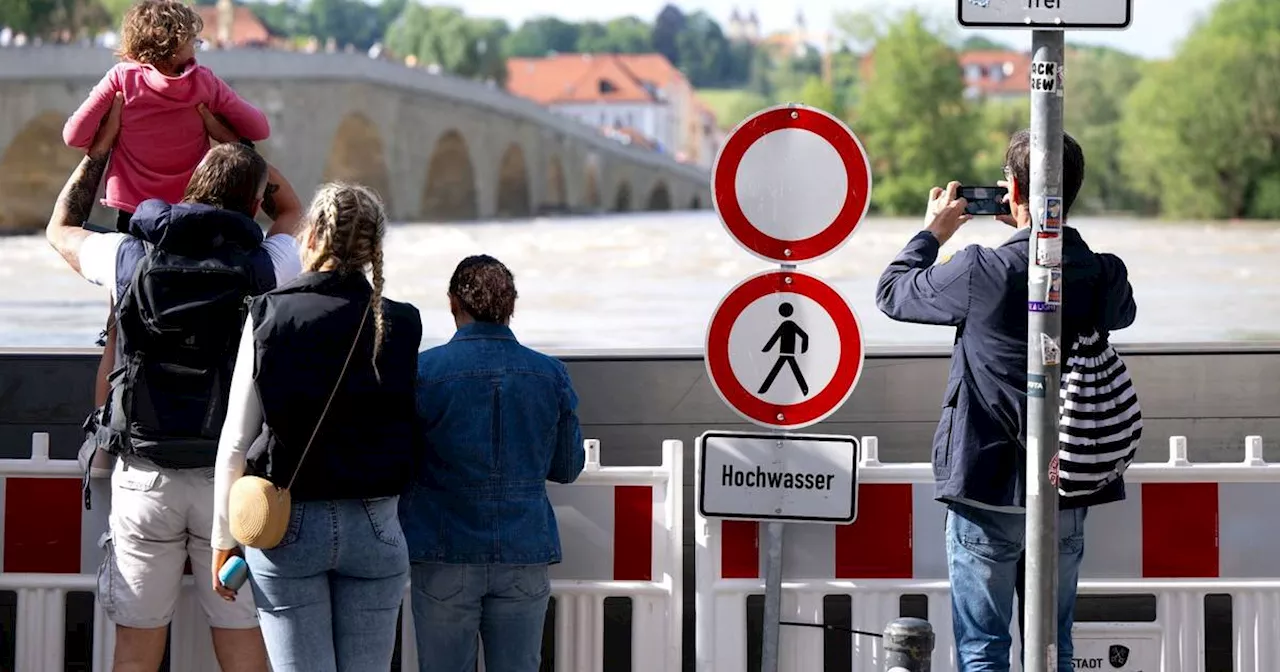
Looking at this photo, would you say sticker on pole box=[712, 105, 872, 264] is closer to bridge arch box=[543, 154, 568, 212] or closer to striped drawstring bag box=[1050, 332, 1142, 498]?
striped drawstring bag box=[1050, 332, 1142, 498]

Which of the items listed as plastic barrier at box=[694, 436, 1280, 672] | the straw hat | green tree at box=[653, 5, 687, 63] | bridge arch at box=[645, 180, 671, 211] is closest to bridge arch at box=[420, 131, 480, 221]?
bridge arch at box=[645, 180, 671, 211]

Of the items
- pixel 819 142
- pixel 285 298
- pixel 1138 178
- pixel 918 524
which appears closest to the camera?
pixel 285 298

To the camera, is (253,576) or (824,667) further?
(824,667)

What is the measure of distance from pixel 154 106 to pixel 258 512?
118 cm

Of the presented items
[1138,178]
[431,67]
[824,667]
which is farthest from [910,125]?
[824,667]

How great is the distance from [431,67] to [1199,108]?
12480mm

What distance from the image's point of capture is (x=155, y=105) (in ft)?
12.6

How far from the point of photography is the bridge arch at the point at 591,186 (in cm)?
3341

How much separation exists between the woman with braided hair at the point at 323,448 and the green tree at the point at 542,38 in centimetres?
2184

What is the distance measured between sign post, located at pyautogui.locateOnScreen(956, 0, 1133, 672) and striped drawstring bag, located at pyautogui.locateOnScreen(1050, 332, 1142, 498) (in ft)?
0.79

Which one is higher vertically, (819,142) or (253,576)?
(819,142)

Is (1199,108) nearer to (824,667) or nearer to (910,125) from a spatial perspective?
(910,125)

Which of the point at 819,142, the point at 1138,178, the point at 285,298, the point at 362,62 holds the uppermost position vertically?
the point at 362,62

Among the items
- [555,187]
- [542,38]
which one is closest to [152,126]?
[542,38]
